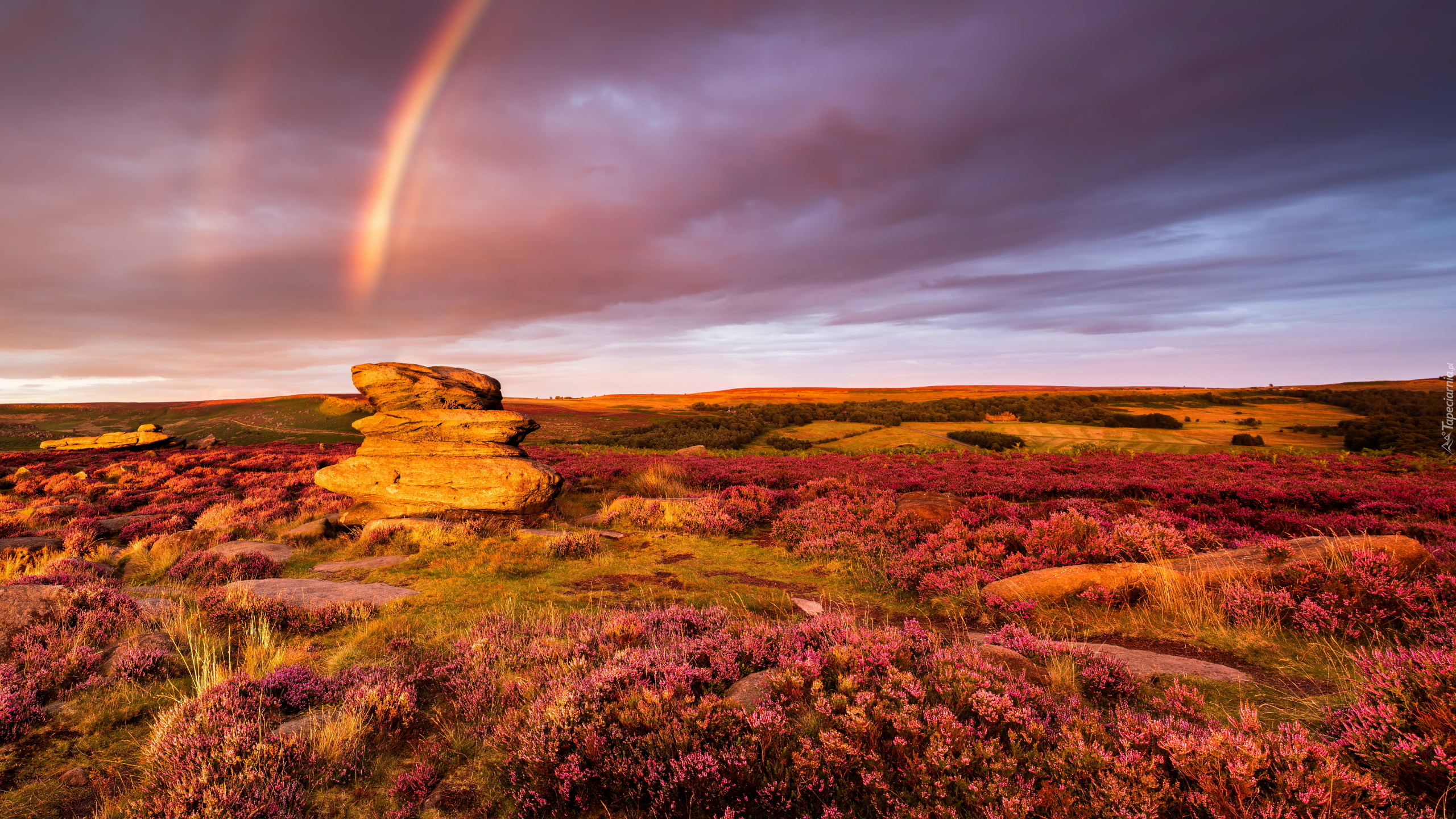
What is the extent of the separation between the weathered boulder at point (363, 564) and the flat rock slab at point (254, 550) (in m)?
0.88

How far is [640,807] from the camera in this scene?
3799 millimetres

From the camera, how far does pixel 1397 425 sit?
24.5 m

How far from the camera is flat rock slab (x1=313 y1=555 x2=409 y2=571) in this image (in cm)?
1126

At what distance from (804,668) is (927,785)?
164 cm

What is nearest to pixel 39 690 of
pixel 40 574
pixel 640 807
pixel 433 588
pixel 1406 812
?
pixel 433 588

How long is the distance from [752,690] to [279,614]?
7.16 m

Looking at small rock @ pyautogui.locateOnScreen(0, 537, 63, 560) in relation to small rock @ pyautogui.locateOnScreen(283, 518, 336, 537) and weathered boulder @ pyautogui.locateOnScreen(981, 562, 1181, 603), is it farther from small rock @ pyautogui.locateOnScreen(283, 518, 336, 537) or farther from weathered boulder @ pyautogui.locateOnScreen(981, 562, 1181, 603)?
weathered boulder @ pyautogui.locateOnScreen(981, 562, 1181, 603)

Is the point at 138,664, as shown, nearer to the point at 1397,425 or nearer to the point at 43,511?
the point at 43,511

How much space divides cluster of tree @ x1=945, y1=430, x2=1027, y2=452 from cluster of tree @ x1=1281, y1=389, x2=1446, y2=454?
44.7 ft

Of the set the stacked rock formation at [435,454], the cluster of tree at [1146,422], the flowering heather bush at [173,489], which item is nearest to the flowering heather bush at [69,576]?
the flowering heather bush at [173,489]

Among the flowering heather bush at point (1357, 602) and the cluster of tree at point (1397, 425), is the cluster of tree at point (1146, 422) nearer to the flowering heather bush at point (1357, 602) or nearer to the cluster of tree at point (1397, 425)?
the cluster of tree at point (1397, 425)

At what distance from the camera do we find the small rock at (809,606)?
26.8 ft

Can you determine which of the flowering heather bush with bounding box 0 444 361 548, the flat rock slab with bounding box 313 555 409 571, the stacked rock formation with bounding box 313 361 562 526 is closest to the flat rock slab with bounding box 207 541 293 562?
the flat rock slab with bounding box 313 555 409 571

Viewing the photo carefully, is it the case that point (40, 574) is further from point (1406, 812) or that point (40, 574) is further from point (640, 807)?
point (1406, 812)
